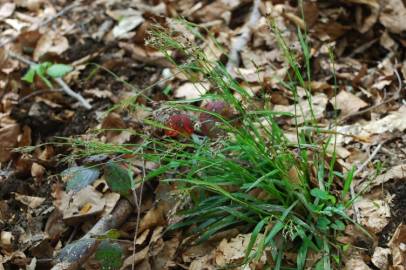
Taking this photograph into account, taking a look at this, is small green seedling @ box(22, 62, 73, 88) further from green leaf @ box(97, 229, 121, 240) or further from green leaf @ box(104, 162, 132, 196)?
green leaf @ box(97, 229, 121, 240)

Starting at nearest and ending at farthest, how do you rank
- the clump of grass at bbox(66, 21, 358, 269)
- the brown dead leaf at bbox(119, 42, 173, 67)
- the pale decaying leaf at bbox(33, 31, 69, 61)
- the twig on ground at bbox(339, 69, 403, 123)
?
1. the clump of grass at bbox(66, 21, 358, 269)
2. the twig on ground at bbox(339, 69, 403, 123)
3. the brown dead leaf at bbox(119, 42, 173, 67)
4. the pale decaying leaf at bbox(33, 31, 69, 61)

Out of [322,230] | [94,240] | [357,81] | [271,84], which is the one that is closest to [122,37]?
[271,84]

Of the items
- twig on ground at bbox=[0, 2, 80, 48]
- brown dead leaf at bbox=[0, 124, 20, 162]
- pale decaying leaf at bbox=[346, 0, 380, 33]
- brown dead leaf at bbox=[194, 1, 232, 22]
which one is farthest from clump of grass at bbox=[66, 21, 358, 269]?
twig on ground at bbox=[0, 2, 80, 48]

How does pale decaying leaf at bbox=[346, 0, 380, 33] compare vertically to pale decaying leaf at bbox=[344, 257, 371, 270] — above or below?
above

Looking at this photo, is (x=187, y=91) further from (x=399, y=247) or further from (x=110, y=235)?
(x=399, y=247)

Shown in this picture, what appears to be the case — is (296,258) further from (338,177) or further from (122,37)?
(122,37)

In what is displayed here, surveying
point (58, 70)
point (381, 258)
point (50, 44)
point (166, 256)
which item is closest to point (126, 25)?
point (50, 44)

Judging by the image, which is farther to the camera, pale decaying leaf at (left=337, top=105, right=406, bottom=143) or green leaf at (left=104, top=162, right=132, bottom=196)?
pale decaying leaf at (left=337, top=105, right=406, bottom=143)

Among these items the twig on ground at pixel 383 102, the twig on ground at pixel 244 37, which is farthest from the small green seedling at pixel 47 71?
the twig on ground at pixel 383 102

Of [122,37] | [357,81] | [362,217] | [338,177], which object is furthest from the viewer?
[122,37]
